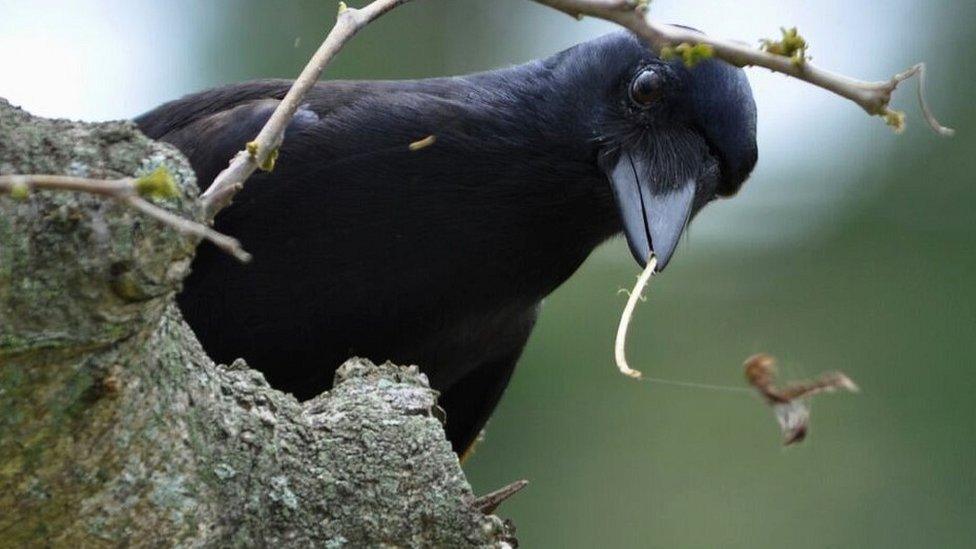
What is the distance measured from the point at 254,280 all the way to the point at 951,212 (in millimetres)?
5658

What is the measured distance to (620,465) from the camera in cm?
815

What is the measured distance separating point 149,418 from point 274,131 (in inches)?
15.6

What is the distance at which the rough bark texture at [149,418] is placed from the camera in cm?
184

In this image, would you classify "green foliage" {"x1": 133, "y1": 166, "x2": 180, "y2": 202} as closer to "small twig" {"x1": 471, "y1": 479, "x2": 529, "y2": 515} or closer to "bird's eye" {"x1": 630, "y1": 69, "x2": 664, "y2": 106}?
"small twig" {"x1": 471, "y1": 479, "x2": 529, "y2": 515}

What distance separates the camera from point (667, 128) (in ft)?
12.5

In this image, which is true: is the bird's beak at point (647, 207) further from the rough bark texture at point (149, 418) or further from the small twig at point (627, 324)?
the rough bark texture at point (149, 418)

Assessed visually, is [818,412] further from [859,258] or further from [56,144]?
[56,144]

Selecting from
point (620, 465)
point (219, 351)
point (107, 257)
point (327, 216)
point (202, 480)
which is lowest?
point (620, 465)

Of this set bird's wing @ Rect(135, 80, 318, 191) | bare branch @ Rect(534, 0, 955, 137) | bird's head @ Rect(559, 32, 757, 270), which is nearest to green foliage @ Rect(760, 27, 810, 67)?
bare branch @ Rect(534, 0, 955, 137)

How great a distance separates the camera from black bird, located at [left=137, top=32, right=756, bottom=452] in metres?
3.77

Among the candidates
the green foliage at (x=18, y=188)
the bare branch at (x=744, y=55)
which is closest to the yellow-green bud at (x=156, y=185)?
the green foliage at (x=18, y=188)

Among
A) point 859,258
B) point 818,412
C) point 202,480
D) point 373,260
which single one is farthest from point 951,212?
point 202,480

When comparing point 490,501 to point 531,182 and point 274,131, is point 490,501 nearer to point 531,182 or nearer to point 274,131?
point 274,131

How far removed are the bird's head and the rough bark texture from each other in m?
1.15
